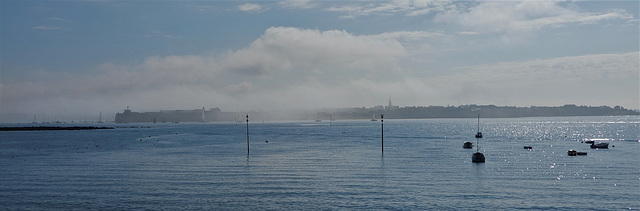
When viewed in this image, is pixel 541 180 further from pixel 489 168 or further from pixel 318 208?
pixel 318 208

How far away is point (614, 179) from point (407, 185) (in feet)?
91.5

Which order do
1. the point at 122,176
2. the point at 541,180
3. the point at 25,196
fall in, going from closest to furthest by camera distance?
the point at 25,196, the point at 541,180, the point at 122,176

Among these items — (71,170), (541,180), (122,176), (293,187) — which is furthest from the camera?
(71,170)

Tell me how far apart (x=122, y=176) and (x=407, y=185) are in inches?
1515

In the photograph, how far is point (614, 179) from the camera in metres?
65.5

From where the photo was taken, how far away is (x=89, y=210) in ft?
152

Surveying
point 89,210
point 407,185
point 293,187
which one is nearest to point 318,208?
point 293,187

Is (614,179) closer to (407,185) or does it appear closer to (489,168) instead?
(489,168)

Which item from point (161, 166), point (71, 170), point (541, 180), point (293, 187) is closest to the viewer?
point (293, 187)

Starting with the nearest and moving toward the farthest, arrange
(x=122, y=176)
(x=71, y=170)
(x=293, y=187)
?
(x=293, y=187) < (x=122, y=176) < (x=71, y=170)

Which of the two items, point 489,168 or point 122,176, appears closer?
point 122,176

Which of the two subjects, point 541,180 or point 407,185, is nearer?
point 407,185

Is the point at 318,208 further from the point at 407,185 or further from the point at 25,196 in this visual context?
the point at 25,196

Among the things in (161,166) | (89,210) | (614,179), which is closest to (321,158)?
(161,166)
